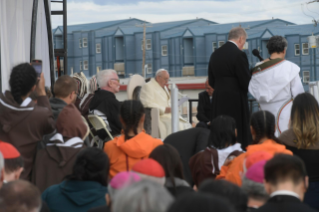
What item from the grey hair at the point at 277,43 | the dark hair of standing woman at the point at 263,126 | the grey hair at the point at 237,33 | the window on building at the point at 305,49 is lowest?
the dark hair of standing woman at the point at 263,126

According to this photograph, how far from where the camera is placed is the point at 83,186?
3408 mm

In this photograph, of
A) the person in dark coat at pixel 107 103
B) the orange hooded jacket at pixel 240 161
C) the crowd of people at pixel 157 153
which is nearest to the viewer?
the crowd of people at pixel 157 153

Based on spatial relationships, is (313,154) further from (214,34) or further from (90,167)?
(214,34)

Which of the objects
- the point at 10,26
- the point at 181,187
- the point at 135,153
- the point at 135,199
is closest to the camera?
the point at 135,199

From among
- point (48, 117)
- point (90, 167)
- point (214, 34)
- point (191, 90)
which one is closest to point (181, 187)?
point (90, 167)

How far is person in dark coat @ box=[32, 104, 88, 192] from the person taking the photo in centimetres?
425

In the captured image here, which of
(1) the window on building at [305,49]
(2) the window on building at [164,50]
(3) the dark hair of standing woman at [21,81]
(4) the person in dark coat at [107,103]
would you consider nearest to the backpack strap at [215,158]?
(3) the dark hair of standing woman at [21,81]

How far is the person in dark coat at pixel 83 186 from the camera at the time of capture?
3.40m

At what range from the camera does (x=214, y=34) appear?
160 feet


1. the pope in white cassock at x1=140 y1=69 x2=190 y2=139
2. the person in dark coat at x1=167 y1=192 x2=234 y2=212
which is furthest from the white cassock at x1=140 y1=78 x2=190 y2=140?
the person in dark coat at x1=167 y1=192 x2=234 y2=212

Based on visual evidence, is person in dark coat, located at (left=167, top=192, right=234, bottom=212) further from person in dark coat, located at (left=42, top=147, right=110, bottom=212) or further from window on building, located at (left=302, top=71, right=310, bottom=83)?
window on building, located at (left=302, top=71, right=310, bottom=83)

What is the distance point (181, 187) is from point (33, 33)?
5.11 meters

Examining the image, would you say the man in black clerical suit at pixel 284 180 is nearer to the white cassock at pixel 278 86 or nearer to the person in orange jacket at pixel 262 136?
the person in orange jacket at pixel 262 136

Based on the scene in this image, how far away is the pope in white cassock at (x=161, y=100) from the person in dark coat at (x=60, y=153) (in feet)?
6.96
